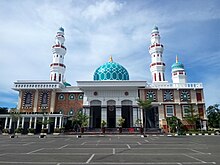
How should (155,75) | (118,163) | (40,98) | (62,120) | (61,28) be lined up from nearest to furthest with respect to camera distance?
(118,163) → (62,120) → (40,98) → (155,75) → (61,28)

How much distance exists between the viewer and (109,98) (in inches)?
1617

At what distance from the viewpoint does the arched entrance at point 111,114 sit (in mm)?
41125

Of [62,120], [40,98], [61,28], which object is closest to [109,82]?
[62,120]

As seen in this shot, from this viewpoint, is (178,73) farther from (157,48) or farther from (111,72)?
(111,72)

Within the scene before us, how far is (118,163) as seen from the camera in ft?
23.5

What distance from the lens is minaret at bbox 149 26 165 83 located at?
4406 centimetres

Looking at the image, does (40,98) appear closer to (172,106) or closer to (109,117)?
(109,117)

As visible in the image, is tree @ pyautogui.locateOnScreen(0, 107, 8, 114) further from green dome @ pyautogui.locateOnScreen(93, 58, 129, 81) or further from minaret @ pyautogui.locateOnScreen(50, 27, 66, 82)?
green dome @ pyautogui.locateOnScreen(93, 58, 129, 81)

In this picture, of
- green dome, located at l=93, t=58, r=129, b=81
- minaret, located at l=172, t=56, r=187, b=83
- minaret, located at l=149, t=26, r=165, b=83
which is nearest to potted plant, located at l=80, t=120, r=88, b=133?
green dome, located at l=93, t=58, r=129, b=81

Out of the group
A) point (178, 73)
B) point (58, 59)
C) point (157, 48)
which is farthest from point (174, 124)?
point (58, 59)

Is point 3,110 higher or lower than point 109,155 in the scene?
higher

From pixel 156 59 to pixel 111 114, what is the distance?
55.3 ft

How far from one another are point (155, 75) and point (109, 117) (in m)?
14.7

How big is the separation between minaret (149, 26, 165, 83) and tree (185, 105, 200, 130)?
31.3 feet
